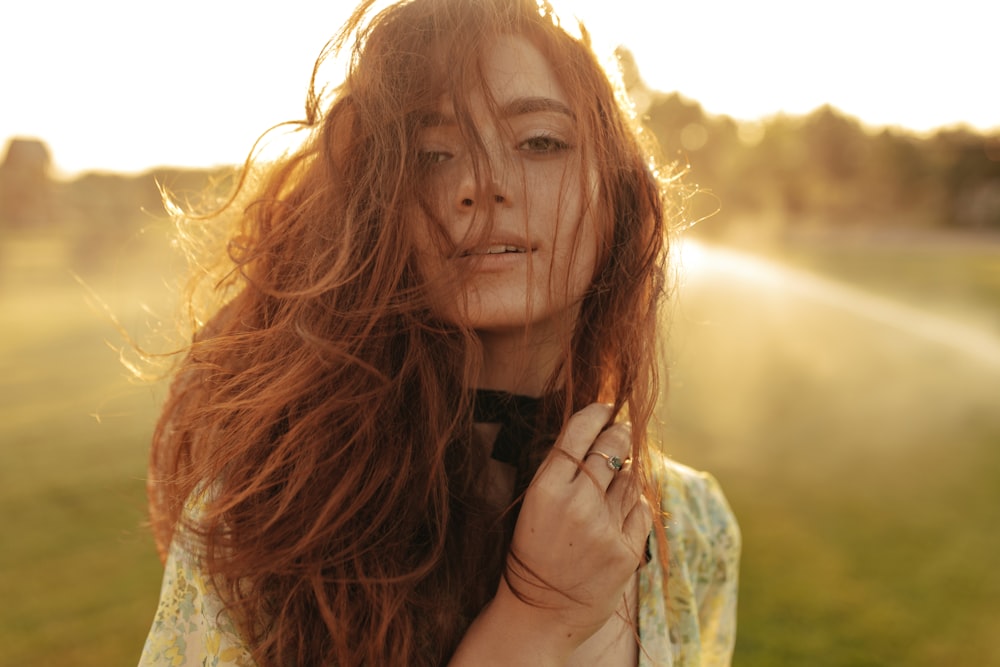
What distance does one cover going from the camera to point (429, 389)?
58.6 inches

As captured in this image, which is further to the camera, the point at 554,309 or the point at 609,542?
the point at 554,309

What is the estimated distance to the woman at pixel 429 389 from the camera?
134 centimetres

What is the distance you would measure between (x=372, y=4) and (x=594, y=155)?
55cm

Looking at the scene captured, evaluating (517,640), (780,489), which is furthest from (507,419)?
(780,489)

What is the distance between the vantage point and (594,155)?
1555mm

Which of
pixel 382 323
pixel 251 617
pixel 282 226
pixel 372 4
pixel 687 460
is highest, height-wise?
pixel 372 4

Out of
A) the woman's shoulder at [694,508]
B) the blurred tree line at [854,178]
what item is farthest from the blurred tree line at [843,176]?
the woman's shoulder at [694,508]

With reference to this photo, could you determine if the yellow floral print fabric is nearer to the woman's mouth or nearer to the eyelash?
the woman's mouth

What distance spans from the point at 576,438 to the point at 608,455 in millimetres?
69

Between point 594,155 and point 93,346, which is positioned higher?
point 594,155

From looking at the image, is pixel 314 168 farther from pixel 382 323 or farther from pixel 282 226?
pixel 382 323

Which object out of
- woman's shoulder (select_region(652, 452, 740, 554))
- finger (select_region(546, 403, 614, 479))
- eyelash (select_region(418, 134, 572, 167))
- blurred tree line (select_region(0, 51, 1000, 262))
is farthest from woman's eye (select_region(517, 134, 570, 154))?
blurred tree line (select_region(0, 51, 1000, 262))

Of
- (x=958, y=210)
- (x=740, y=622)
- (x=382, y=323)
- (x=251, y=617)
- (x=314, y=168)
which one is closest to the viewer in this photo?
(x=251, y=617)

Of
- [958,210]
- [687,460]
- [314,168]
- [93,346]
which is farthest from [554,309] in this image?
[958,210]
